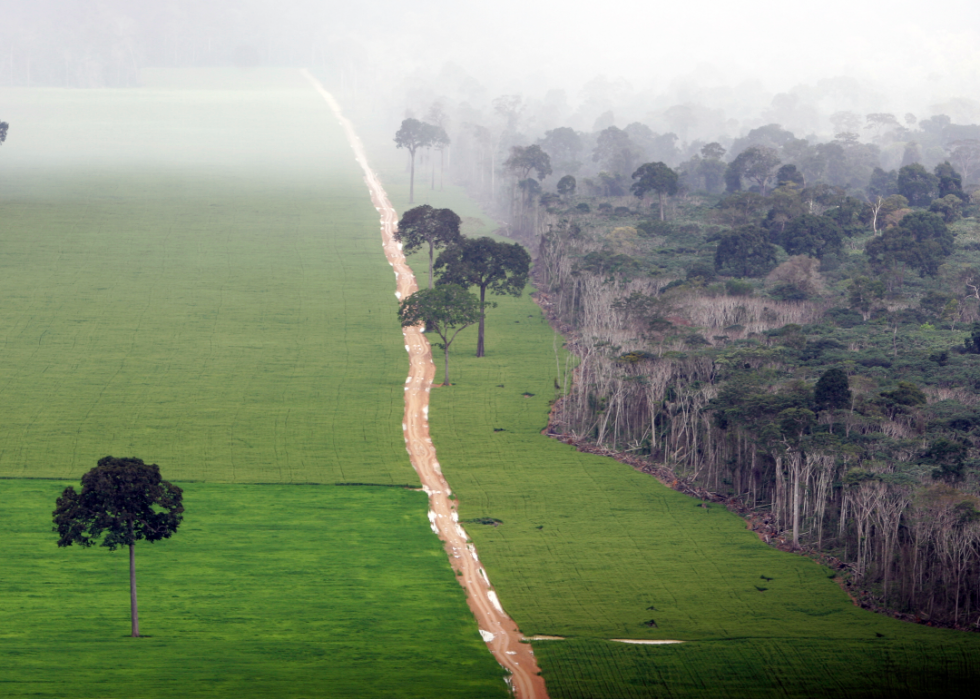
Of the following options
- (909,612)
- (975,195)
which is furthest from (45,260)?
(975,195)

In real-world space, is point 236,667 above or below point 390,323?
below

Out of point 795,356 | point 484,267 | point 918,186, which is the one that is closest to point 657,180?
point 918,186

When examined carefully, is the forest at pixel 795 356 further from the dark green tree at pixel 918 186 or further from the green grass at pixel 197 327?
the green grass at pixel 197 327

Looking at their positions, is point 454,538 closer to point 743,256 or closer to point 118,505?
point 118,505

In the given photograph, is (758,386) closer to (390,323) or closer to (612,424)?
(612,424)

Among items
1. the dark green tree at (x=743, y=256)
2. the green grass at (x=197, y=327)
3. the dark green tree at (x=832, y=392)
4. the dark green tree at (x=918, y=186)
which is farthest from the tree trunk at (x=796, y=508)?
the dark green tree at (x=918, y=186)

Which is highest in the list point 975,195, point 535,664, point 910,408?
point 975,195
